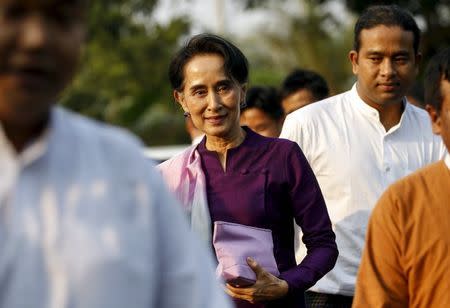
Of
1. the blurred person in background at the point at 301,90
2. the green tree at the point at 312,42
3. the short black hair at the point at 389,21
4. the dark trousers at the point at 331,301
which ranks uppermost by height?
the green tree at the point at 312,42

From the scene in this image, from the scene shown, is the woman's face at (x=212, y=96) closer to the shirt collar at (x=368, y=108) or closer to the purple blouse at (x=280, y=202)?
the purple blouse at (x=280, y=202)

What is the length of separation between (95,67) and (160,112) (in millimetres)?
2231

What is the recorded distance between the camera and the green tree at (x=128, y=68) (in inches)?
1179

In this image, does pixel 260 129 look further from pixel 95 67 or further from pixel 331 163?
pixel 95 67

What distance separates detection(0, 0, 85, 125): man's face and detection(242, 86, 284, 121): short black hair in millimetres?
6456

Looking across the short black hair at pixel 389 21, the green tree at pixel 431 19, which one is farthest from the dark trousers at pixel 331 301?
the green tree at pixel 431 19

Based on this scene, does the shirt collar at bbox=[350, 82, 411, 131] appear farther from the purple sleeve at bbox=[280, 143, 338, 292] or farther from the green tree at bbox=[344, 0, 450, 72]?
the green tree at bbox=[344, 0, 450, 72]

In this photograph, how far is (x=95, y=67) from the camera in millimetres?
30250

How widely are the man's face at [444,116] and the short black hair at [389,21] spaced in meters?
2.28

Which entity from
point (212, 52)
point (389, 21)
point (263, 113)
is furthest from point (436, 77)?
point (263, 113)

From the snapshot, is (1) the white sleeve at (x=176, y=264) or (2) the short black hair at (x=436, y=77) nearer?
(1) the white sleeve at (x=176, y=264)

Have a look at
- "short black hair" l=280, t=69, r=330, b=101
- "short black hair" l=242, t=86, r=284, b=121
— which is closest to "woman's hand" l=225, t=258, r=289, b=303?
"short black hair" l=242, t=86, r=284, b=121

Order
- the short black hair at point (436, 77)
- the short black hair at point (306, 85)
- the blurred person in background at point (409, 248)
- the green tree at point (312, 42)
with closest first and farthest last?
the blurred person in background at point (409, 248) < the short black hair at point (436, 77) < the short black hair at point (306, 85) < the green tree at point (312, 42)

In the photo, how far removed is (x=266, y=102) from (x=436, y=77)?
439 cm
